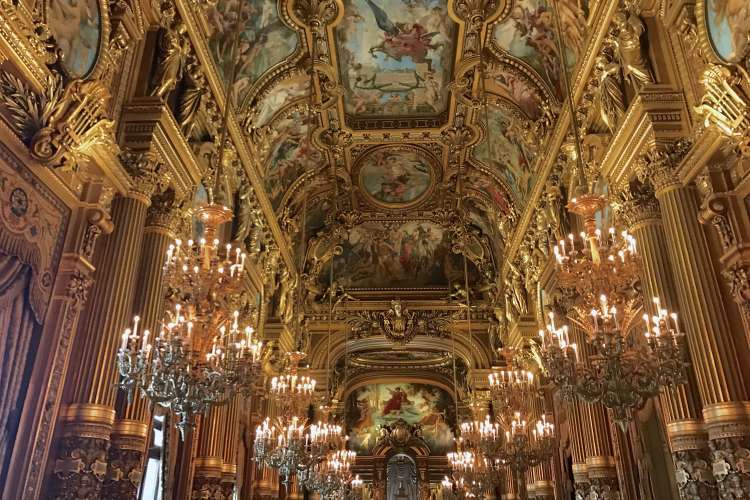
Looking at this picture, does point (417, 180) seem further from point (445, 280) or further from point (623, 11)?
point (623, 11)

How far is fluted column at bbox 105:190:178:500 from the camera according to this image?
22.2 feet

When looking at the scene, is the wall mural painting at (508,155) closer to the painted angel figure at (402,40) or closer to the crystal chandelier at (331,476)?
the painted angel figure at (402,40)

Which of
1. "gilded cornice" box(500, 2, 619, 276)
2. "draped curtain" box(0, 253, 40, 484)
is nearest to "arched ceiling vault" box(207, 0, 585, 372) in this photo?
"gilded cornice" box(500, 2, 619, 276)

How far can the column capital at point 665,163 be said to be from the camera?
716 centimetres

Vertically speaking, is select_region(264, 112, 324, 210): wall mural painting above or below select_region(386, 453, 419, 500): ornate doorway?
above

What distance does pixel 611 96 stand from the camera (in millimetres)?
8727

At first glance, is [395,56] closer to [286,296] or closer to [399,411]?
[286,296]

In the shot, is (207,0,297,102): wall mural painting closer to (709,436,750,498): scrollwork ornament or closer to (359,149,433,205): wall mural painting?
(359,149,433,205): wall mural painting

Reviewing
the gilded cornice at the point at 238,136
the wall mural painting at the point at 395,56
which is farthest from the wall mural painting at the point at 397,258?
the wall mural painting at the point at 395,56

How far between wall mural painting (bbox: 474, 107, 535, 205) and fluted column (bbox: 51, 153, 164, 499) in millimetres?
8381

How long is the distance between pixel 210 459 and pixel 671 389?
7.70 meters

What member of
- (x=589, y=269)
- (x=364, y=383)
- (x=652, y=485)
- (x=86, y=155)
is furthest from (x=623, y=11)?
(x=364, y=383)

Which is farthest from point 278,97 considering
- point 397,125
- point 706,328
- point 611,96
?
point 706,328

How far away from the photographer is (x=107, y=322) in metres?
7.03
